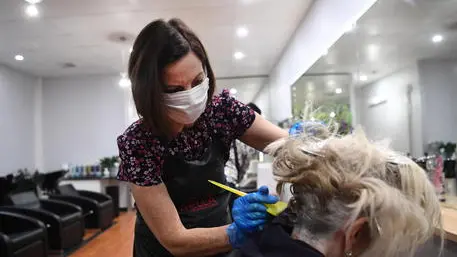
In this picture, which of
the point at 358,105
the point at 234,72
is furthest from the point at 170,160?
the point at 234,72

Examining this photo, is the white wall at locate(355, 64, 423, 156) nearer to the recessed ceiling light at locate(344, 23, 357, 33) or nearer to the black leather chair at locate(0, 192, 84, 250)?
the recessed ceiling light at locate(344, 23, 357, 33)

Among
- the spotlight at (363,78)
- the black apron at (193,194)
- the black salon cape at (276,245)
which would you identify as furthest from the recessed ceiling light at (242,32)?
the black salon cape at (276,245)

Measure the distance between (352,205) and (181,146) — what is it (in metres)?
0.60

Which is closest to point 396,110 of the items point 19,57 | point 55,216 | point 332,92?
point 332,92

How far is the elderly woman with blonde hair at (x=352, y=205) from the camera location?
0.72 m

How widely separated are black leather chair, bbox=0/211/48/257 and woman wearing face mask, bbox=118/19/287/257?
8.59ft

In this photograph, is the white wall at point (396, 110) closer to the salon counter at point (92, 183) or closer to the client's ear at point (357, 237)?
the client's ear at point (357, 237)

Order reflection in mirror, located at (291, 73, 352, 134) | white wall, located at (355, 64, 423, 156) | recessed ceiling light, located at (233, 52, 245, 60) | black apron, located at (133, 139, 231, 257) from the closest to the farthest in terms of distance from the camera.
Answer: black apron, located at (133, 139, 231, 257)
white wall, located at (355, 64, 423, 156)
reflection in mirror, located at (291, 73, 352, 134)
recessed ceiling light, located at (233, 52, 245, 60)

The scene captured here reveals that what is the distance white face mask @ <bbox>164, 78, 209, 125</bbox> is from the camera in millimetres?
1075

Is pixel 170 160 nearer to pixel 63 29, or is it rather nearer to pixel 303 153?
pixel 303 153

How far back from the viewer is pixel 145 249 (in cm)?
121

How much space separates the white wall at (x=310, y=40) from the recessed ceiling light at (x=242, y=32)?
0.71 m

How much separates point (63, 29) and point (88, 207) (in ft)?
8.91

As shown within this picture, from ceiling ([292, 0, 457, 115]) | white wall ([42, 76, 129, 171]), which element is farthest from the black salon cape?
white wall ([42, 76, 129, 171])
